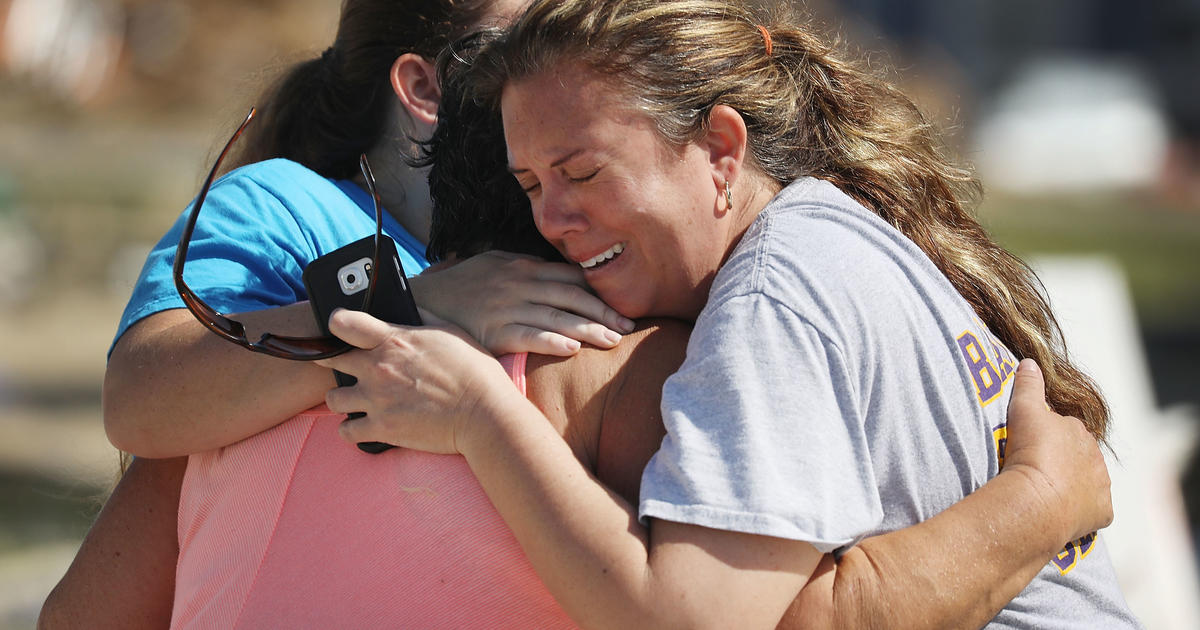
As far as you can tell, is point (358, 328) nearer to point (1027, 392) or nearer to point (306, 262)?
point (306, 262)

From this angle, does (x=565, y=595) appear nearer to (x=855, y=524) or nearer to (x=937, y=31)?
(x=855, y=524)

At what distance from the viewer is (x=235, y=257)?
6.85 ft

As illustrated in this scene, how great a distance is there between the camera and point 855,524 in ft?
5.06

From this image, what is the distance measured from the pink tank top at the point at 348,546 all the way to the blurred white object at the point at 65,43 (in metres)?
16.9

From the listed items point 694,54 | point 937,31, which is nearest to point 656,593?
point 694,54

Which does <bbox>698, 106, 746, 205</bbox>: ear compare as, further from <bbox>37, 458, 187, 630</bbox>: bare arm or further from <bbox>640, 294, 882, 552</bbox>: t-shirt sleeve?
<bbox>37, 458, 187, 630</bbox>: bare arm

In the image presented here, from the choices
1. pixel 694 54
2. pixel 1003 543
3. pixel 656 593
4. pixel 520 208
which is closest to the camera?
pixel 656 593

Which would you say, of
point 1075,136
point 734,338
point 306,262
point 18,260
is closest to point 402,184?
point 306,262

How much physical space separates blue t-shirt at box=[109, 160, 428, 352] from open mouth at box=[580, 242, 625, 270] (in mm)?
577

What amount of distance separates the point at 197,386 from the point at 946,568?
113cm

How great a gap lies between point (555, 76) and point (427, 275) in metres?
0.38

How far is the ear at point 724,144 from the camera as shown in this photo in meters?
1.87

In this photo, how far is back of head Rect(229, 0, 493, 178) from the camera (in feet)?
8.48

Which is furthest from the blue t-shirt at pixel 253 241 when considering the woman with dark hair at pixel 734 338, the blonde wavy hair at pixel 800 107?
the blonde wavy hair at pixel 800 107
